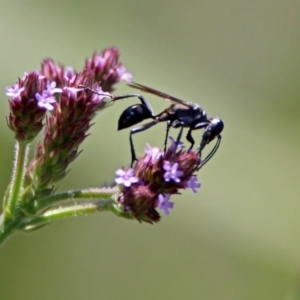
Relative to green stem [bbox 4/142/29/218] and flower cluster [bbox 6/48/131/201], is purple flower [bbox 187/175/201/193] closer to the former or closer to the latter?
flower cluster [bbox 6/48/131/201]

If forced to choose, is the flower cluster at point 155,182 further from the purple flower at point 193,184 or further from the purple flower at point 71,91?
the purple flower at point 71,91

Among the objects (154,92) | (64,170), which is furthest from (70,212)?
(154,92)

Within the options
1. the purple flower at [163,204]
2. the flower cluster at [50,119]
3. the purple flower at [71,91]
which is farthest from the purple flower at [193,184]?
the purple flower at [71,91]

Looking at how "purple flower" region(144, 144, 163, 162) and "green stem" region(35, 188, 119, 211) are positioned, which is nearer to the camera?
"green stem" region(35, 188, 119, 211)

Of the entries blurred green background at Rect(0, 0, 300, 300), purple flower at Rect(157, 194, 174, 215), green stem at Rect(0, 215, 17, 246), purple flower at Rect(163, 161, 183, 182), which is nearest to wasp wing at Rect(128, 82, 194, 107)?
purple flower at Rect(163, 161, 183, 182)

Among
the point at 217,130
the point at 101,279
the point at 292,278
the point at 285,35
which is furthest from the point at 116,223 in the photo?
the point at 217,130

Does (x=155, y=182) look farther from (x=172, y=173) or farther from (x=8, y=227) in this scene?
(x=8, y=227)
